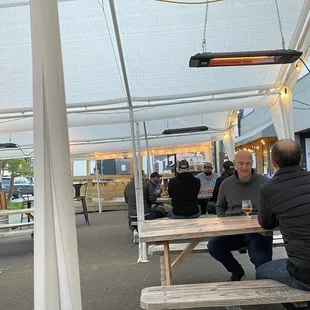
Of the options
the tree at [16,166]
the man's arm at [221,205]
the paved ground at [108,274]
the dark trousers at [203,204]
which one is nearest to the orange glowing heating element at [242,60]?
the man's arm at [221,205]

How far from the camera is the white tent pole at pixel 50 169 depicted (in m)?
1.82

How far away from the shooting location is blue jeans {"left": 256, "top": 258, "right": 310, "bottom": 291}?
232cm

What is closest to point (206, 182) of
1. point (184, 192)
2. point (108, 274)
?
point (184, 192)

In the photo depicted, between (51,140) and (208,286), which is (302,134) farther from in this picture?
(51,140)

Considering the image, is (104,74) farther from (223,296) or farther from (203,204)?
(203,204)

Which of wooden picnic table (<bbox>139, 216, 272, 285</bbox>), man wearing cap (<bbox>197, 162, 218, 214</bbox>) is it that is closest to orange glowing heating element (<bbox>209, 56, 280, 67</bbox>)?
wooden picnic table (<bbox>139, 216, 272, 285</bbox>)

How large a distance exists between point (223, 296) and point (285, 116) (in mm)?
4505

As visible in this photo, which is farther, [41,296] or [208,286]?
[208,286]

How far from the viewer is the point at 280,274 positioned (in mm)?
2467

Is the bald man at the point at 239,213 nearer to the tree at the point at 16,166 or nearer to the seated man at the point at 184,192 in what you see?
the seated man at the point at 184,192

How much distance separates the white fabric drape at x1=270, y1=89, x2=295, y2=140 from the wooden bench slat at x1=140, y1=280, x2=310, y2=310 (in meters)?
4.06

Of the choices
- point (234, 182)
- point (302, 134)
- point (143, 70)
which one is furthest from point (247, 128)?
point (234, 182)

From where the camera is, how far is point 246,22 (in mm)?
4324

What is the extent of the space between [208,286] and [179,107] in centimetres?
442
